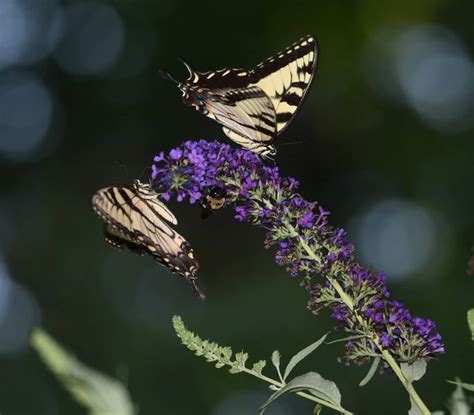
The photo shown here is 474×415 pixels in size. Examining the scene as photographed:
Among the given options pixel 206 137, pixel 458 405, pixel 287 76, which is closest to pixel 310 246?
pixel 458 405

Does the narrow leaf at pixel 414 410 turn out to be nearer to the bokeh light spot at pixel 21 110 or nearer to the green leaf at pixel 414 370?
the green leaf at pixel 414 370

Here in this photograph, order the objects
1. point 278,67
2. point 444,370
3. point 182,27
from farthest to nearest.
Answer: point 182,27 < point 444,370 < point 278,67

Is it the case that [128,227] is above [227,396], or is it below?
above

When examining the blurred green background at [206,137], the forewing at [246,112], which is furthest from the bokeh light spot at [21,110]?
the forewing at [246,112]

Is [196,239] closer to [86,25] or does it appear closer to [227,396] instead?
[227,396]

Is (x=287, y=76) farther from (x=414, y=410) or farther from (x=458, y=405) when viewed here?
(x=458, y=405)

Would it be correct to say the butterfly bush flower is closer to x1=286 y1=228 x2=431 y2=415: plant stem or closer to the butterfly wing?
x1=286 y1=228 x2=431 y2=415: plant stem

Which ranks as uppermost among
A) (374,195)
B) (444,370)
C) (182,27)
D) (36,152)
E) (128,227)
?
(128,227)

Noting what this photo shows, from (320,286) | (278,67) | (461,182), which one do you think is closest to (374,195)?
(461,182)
